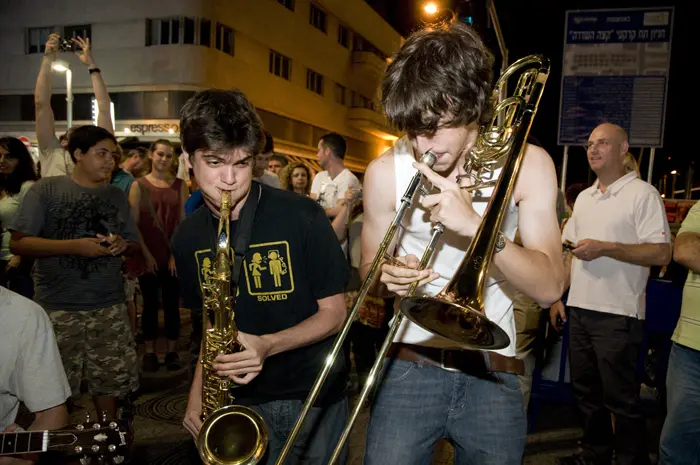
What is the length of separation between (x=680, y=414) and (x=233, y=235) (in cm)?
282

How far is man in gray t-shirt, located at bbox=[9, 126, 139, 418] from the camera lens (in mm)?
3652

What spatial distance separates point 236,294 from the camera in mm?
2322

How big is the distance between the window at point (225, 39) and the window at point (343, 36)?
1076 centimetres

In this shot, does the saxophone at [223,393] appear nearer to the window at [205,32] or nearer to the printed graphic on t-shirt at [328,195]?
the printed graphic on t-shirt at [328,195]

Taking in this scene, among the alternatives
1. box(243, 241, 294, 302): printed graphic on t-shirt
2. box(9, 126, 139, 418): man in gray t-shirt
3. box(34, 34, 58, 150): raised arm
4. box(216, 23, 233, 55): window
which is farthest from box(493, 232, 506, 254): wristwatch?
→ box(216, 23, 233, 55): window

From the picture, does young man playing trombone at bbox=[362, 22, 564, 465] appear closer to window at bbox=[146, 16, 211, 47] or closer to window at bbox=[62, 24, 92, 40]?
window at bbox=[146, 16, 211, 47]

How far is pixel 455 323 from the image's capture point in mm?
1794

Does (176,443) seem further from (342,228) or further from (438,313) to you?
(438,313)

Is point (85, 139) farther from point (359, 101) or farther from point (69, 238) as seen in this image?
→ point (359, 101)

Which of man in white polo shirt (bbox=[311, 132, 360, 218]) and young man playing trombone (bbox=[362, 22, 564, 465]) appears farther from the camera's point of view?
man in white polo shirt (bbox=[311, 132, 360, 218])

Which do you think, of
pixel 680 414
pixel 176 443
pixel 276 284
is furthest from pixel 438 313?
pixel 176 443

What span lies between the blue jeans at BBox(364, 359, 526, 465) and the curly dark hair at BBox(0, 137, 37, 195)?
485 centimetres

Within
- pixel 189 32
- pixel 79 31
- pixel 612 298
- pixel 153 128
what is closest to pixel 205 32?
A: pixel 189 32

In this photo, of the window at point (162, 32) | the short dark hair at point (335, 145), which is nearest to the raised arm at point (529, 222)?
the short dark hair at point (335, 145)
